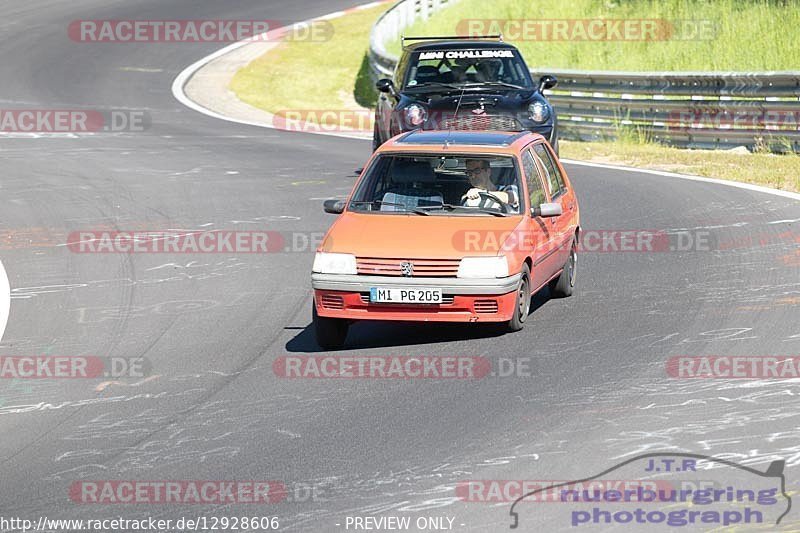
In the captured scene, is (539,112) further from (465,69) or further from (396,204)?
(396,204)

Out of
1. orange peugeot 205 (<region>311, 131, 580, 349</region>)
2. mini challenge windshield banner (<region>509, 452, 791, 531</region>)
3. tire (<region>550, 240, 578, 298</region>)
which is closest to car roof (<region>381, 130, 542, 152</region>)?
orange peugeot 205 (<region>311, 131, 580, 349</region>)

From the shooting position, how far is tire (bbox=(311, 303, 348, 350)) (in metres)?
10.5

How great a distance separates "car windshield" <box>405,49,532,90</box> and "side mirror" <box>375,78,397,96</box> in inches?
8.7

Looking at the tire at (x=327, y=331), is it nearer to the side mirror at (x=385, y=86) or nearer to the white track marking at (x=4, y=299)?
the white track marking at (x=4, y=299)

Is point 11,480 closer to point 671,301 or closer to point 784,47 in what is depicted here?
point 671,301

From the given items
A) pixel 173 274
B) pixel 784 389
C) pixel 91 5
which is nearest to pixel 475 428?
pixel 784 389

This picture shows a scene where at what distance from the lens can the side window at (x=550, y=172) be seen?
12.4 meters

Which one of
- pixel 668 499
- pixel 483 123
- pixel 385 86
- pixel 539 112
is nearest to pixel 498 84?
pixel 539 112

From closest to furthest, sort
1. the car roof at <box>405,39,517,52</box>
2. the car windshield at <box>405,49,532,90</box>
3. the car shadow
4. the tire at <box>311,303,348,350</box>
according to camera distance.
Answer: the tire at <box>311,303,348,350</box> → the car shadow → the car windshield at <box>405,49,532,90</box> → the car roof at <box>405,39,517,52</box>

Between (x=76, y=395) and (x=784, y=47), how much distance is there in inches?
835

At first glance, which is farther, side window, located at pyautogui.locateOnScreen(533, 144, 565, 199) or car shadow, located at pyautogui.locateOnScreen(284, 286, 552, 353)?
side window, located at pyautogui.locateOnScreen(533, 144, 565, 199)

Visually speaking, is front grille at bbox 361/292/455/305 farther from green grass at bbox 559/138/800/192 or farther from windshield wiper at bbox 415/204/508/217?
green grass at bbox 559/138/800/192

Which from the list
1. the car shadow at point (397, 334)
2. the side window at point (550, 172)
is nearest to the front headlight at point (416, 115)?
the side window at point (550, 172)

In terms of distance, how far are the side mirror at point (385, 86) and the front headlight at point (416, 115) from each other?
0.65m
